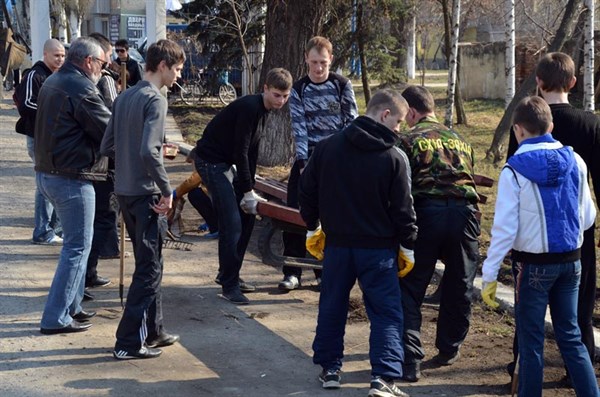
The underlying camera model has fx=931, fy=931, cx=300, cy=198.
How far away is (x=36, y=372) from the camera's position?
5848 millimetres

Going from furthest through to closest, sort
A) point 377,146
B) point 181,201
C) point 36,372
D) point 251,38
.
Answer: point 251,38 < point 181,201 < point 36,372 < point 377,146

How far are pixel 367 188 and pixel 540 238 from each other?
40.8 inches

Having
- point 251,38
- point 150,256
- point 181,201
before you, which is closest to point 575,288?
point 150,256

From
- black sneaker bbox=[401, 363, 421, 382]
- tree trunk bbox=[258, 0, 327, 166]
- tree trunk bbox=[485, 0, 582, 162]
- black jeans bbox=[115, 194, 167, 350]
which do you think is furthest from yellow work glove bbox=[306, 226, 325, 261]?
tree trunk bbox=[485, 0, 582, 162]

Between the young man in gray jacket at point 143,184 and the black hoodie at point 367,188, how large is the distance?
1.18m

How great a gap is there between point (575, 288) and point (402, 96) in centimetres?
163

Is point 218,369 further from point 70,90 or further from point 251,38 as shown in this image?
point 251,38

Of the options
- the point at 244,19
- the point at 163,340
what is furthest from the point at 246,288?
the point at 244,19

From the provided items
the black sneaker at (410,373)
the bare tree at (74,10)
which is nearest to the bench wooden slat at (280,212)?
the black sneaker at (410,373)

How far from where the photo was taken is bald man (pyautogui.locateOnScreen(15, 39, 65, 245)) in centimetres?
920

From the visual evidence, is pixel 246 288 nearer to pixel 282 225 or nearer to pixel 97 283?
pixel 282 225

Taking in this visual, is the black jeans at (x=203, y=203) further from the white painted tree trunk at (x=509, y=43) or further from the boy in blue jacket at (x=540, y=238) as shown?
the white painted tree trunk at (x=509, y=43)

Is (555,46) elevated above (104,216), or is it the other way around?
(555,46)

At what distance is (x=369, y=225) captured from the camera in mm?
5441
